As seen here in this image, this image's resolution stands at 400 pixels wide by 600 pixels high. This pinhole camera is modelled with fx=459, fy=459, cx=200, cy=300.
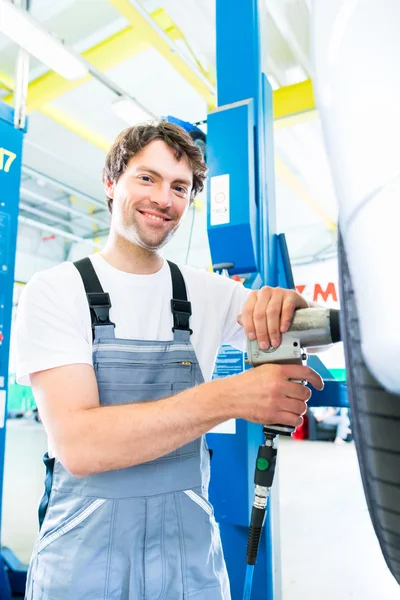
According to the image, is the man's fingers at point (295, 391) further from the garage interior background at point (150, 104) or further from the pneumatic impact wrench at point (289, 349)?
the garage interior background at point (150, 104)

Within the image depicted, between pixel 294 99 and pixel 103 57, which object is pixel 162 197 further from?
pixel 103 57

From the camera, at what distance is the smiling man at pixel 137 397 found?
849 mm

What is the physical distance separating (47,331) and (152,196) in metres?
0.50

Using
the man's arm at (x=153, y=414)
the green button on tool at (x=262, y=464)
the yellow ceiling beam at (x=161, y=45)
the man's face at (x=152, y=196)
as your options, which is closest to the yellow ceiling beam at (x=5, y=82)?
the yellow ceiling beam at (x=161, y=45)

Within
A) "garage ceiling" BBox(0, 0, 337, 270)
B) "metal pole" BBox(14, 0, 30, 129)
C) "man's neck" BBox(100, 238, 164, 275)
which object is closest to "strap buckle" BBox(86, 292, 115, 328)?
"man's neck" BBox(100, 238, 164, 275)

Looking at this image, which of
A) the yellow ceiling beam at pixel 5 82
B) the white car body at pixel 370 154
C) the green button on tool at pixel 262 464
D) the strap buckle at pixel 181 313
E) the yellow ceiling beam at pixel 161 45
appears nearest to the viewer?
the white car body at pixel 370 154

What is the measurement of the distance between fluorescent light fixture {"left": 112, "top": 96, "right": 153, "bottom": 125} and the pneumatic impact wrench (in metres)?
3.28

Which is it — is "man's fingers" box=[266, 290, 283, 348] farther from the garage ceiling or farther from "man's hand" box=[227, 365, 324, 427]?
the garage ceiling

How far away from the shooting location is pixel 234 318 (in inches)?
53.6

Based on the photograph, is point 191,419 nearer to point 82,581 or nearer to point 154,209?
point 82,581

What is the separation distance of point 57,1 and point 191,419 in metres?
3.89

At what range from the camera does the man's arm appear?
0.80 meters

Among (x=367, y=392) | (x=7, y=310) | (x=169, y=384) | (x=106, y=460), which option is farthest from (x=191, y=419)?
(x=7, y=310)

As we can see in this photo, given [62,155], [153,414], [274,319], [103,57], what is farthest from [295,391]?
[62,155]
